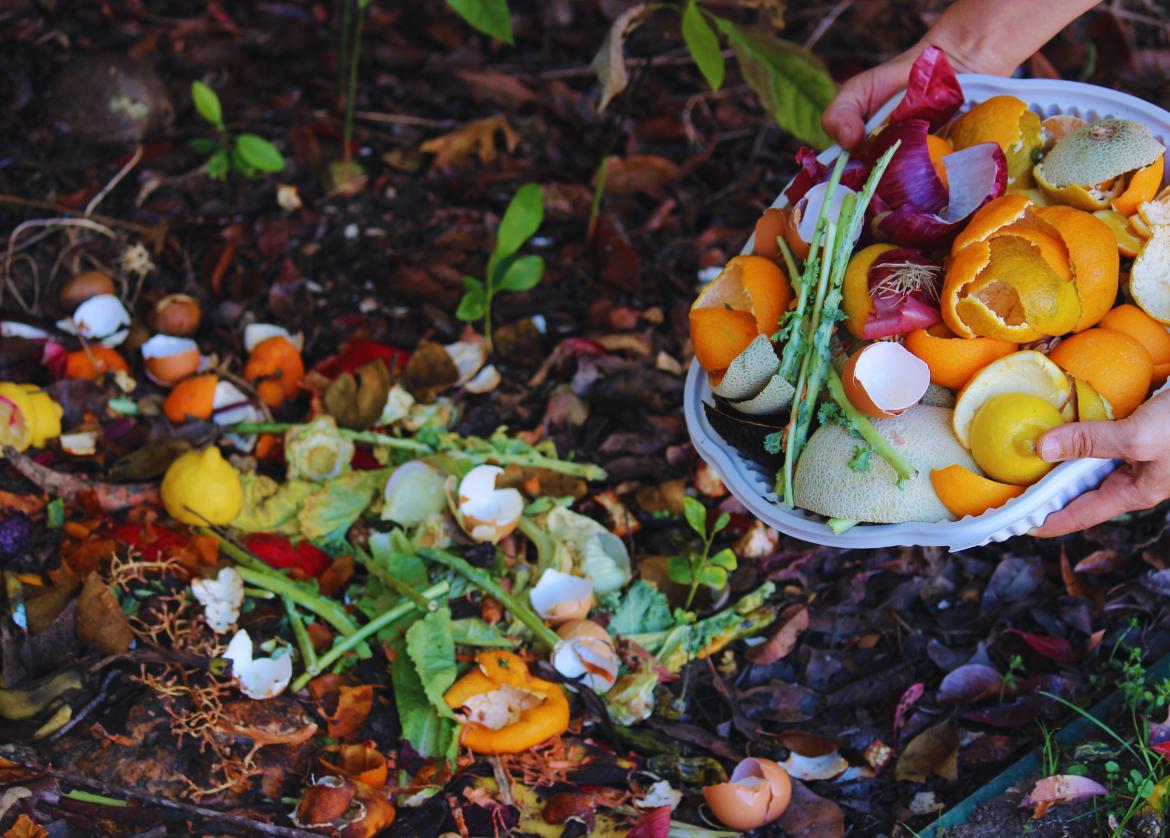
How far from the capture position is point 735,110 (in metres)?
2.66

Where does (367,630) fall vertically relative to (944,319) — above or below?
below

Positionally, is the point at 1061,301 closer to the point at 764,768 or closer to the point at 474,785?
the point at 764,768

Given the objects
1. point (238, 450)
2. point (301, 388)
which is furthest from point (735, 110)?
point (238, 450)

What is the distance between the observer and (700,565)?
5.12ft

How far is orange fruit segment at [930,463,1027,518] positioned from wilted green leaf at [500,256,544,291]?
3.71ft

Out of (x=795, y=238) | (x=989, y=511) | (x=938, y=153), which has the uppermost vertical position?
(x=938, y=153)

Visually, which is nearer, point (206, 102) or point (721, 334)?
point (721, 334)

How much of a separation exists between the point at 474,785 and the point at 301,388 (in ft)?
3.40

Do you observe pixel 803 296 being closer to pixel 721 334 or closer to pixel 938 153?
pixel 721 334

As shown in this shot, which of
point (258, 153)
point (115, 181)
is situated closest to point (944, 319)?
point (258, 153)

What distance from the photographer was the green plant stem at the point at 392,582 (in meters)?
1.46

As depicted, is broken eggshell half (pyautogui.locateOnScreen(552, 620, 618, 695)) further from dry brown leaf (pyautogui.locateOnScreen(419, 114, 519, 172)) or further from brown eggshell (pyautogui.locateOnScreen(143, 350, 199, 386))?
dry brown leaf (pyautogui.locateOnScreen(419, 114, 519, 172))

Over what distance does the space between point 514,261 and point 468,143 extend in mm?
714

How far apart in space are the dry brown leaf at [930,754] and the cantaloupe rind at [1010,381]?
0.61 meters
